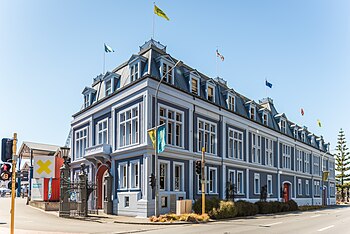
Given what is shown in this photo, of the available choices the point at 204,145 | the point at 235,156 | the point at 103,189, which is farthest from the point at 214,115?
the point at 103,189

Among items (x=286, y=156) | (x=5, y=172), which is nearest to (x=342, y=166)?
(x=286, y=156)

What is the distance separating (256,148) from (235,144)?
513 centimetres

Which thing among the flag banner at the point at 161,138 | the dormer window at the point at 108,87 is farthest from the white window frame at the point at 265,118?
the flag banner at the point at 161,138

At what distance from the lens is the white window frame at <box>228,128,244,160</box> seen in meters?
36.9

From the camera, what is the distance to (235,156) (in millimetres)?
37625

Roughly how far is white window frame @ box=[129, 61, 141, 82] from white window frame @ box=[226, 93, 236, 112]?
473 inches

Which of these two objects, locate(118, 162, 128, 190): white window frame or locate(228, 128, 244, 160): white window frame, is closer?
locate(118, 162, 128, 190): white window frame

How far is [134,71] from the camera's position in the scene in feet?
95.7

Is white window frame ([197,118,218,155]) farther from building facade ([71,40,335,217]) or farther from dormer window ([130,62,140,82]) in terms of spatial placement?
dormer window ([130,62,140,82])

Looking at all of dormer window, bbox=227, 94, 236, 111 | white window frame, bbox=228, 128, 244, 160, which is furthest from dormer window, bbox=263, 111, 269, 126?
dormer window, bbox=227, 94, 236, 111

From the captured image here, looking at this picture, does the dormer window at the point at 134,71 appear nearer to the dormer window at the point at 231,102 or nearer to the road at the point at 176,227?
the road at the point at 176,227

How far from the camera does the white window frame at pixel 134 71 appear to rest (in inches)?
1126

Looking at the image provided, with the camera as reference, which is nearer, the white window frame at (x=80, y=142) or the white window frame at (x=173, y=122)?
the white window frame at (x=173, y=122)

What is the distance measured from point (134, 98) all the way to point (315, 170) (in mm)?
44044
